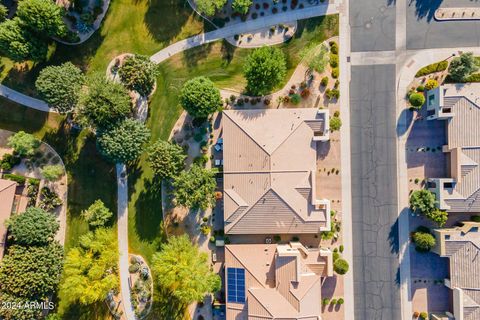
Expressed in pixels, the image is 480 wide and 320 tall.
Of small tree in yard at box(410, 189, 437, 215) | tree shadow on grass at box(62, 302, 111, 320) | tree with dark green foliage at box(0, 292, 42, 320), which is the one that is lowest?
tree shadow on grass at box(62, 302, 111, 320)

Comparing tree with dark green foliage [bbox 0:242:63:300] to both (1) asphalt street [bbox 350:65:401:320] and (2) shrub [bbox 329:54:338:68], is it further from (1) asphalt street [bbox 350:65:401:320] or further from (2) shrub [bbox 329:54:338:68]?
(2) shrub [bbox 329:54:338:68]

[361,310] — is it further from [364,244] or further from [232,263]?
[232,263]

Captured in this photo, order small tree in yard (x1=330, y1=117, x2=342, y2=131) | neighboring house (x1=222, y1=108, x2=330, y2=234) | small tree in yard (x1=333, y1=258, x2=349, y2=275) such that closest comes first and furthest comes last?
neighboring house (x1=222, y1=108, x2=330, y2=234) < small tree in yard (x1=333, y1=258, x2=349, y2=275) < small tree in yard (x1=330, y1=117, x2=342, y2=131)

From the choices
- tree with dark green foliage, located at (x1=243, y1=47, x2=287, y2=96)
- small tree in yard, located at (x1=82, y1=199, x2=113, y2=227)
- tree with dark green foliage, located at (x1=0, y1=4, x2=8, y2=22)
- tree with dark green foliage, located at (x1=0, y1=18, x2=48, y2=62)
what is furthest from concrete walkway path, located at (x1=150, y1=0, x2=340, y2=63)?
small tree in yard, located at (x1=82, y1=199, x2=113, y2=227)

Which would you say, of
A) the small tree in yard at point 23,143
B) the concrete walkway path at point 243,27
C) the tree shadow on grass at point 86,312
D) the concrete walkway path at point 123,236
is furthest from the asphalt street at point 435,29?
the tree shadow on grass at point 86,312

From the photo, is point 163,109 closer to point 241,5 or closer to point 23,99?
point 241,5

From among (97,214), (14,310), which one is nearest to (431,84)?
(97,214)

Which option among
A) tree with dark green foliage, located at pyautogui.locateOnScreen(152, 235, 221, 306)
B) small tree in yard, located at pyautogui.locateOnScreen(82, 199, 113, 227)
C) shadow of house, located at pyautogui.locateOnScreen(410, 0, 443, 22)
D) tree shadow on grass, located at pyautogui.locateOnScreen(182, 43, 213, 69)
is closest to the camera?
tree with dark green foliage, located at pyautogui.locateOnScreen(152, 235, 221, 306)

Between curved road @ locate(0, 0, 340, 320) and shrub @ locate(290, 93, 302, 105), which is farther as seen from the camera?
curved road @ locate(0, 0, 340, 320)
